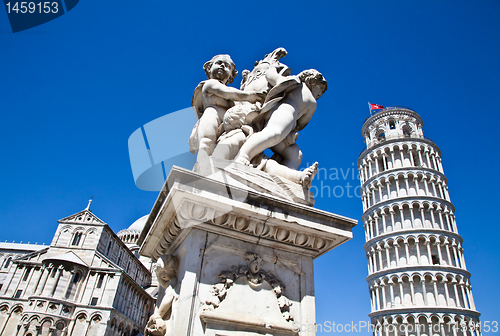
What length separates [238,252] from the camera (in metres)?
2.28

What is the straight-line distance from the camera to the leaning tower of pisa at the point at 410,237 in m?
29.9

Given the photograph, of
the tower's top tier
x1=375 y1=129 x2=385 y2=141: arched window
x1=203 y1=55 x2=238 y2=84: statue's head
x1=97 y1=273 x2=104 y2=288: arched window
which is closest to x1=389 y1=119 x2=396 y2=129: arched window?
the tower's top tier

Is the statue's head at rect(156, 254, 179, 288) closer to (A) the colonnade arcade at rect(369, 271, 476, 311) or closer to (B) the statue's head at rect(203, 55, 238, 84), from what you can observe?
(B) the statue's head at rect(203, 55, 238, 84)

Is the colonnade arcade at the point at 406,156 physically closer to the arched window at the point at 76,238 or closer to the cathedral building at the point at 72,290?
the cathedral building at the point at 72,290

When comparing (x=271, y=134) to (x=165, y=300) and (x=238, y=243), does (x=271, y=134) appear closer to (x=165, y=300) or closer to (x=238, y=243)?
(x=238, y=243)

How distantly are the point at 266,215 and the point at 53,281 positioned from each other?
35931mm

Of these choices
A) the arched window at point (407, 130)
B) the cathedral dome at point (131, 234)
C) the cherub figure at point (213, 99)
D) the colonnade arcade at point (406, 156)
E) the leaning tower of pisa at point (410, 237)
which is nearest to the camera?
the cherub figure at point (213, 99)

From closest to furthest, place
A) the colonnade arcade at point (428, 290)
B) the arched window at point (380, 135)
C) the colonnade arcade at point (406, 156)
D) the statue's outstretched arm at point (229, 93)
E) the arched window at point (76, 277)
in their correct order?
the statue's outstretched arm at point (229, 93) < the colonnade arcade at point (428, 290) < the arched window at point (76, 277) < the colonnade arcade at point (406, 156) < the arched window at point (380, 135)

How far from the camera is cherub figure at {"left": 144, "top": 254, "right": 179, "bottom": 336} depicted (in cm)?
203

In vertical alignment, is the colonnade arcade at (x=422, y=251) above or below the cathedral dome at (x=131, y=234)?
below

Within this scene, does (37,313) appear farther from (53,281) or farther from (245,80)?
(245,80)

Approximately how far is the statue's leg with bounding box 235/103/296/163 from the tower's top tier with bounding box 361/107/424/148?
1591 inches

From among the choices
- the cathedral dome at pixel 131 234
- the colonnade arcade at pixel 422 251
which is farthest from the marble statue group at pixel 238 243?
the cathedral dome at pixel 131 234

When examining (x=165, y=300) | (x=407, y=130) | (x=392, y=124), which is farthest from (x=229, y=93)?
(x=392, y=124)
